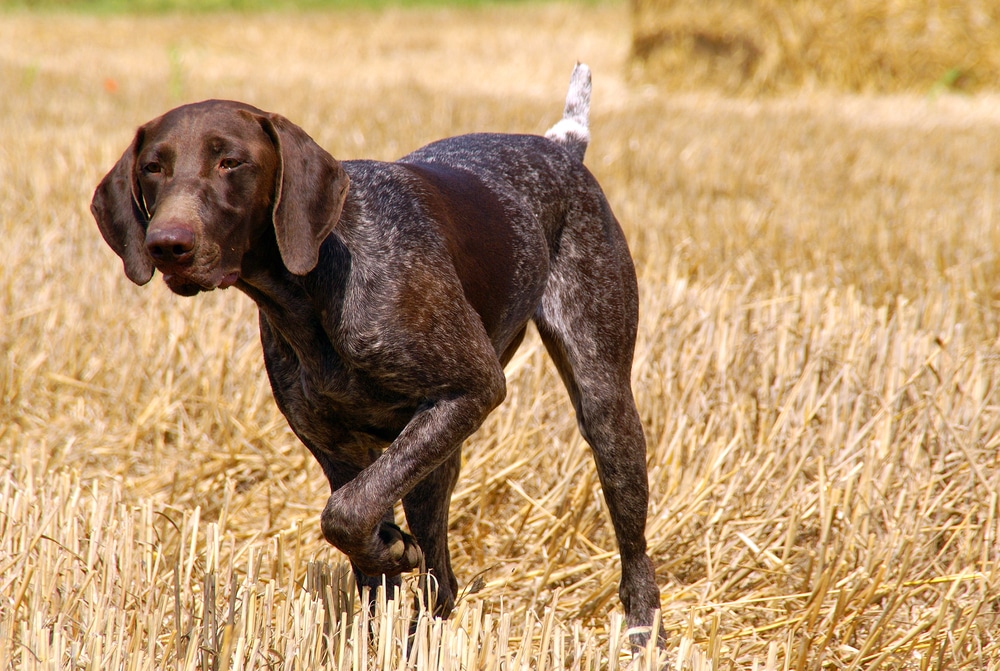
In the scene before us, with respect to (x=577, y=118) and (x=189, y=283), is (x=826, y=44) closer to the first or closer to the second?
(x=577, y=118)

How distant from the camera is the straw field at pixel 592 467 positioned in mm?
2584

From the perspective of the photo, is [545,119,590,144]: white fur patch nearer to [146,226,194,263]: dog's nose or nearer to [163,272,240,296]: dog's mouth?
[163,272,240,296]: dog's mouth

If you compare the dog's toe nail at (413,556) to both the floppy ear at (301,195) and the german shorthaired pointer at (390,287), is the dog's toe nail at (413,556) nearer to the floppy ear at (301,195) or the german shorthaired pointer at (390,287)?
the german shorthaired pointer at (390,287)

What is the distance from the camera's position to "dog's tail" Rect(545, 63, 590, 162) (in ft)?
11.5

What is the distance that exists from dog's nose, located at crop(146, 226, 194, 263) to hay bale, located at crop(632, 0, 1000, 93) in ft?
36.3

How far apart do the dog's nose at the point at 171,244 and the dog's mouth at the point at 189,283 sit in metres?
0.05

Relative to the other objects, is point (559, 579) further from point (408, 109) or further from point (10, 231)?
point (408, 109)

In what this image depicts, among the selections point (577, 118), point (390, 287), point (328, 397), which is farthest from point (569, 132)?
point (328, 397)

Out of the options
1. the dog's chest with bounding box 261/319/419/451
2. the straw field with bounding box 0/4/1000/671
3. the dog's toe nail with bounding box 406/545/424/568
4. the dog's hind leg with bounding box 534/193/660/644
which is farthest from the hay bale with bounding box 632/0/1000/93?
the dog's toe nail with bounding box 406/545/424/568

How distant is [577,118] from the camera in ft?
11.8

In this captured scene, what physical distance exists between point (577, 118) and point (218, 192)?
5.47 ft

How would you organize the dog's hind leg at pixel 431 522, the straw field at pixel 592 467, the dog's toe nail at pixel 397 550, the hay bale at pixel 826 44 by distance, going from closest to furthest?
the dog's toe nail at pixel 397 550
the straw field at pixel 592 467
the dog's hind leg at pixel 431 522
the hay bale at pixel 826 44

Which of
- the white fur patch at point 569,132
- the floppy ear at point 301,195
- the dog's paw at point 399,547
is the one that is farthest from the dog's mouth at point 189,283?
the white fur patch at point 569,132

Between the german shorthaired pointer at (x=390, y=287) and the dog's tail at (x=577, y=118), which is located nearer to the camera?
the german shorthaired pointer at (x=390, y=287)
